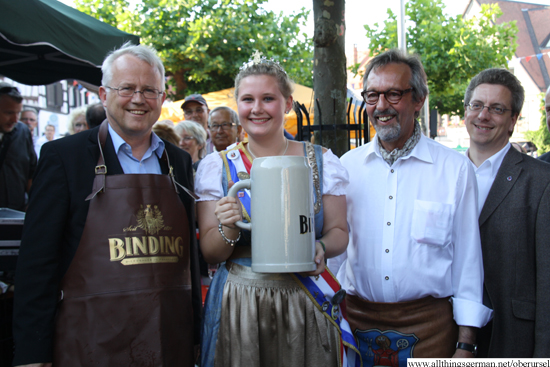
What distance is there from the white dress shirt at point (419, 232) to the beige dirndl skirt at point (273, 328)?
1.43 feet

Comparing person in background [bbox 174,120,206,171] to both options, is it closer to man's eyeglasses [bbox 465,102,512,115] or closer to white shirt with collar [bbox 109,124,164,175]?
white shirt with collar [bbox 109,124,164,175]

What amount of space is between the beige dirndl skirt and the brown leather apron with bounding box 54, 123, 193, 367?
0.22 m

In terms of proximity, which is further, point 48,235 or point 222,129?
point 222,129

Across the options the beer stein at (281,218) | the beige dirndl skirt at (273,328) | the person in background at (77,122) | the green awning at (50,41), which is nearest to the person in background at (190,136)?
the green awning at (50,41)

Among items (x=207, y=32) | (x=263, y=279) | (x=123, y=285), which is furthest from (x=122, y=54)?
(x=207, y=32)

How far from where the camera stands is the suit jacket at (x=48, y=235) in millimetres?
1580

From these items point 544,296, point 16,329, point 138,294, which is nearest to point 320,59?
point 544,296

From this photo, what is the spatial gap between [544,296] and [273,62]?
1578mm

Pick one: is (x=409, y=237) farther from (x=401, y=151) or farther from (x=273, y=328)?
(x=273, y=328)

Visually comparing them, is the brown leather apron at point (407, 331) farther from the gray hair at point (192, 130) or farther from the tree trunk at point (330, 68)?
the gray hair at point (192, 130)

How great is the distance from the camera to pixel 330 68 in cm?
404

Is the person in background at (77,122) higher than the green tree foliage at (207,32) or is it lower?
lower

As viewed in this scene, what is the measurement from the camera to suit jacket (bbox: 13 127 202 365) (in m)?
1.58

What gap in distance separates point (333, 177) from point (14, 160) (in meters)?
4.09
